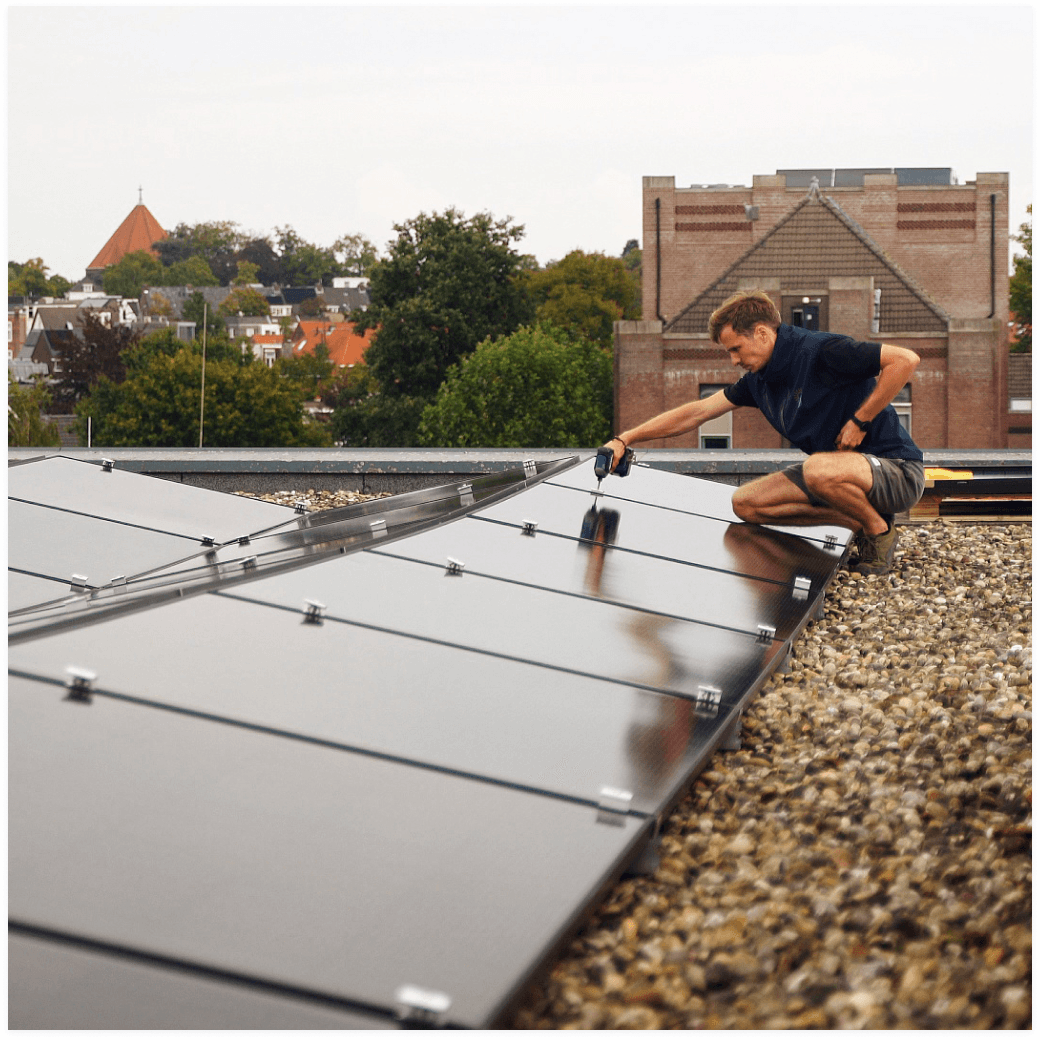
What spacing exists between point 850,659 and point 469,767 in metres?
2.62

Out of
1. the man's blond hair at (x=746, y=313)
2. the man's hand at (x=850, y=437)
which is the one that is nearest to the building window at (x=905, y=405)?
the man's hand at (x=850, y=437)

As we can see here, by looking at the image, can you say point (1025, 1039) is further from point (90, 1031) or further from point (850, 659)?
point (850, 659)

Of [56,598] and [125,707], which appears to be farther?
[56,598]

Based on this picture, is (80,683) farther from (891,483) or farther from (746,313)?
(891,483)

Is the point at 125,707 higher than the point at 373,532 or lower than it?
lower

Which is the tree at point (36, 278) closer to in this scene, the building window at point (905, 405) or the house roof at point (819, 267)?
the house roof at point (819, 267)

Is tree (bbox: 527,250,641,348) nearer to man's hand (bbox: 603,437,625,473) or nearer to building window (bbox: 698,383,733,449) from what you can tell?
building window (bbox: 698,383,733,449)

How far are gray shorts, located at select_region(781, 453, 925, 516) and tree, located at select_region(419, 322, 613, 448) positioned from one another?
3477 centimetres

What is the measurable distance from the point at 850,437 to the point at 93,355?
57.4 meters

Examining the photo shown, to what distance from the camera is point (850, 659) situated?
16.0ft

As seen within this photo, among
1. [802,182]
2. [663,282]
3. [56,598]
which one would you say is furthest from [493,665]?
[802,182]

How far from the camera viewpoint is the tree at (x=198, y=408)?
A: 1800 inches

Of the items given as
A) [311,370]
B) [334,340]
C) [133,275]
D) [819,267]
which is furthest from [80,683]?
[133,275]

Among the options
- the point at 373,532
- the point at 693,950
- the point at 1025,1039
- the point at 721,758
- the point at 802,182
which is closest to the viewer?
the point at 1025,1039
